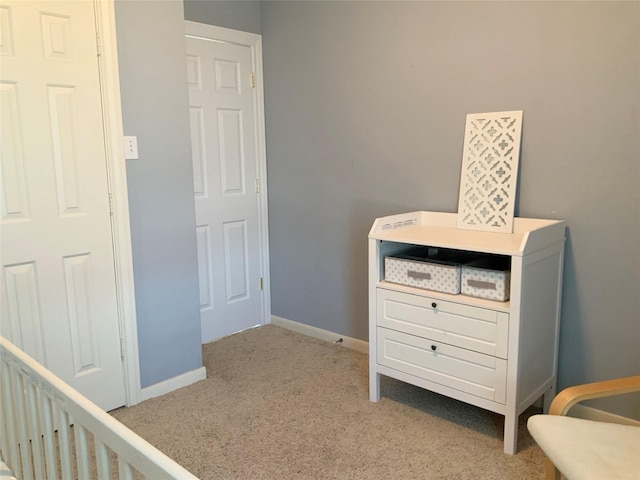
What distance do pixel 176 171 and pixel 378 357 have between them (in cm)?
132

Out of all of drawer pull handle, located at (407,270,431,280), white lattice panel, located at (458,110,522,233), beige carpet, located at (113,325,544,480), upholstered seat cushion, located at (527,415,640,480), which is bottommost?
beige carpet, located at (113,325,544,480)

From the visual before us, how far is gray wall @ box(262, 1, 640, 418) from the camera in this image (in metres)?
2.15

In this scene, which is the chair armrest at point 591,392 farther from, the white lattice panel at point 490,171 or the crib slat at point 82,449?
the crib slat at point 82,449

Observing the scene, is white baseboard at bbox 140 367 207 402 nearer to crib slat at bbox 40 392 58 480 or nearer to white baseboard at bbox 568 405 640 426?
crib slat at bbox 40 392 58 480

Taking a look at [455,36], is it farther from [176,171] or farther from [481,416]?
[481,416]

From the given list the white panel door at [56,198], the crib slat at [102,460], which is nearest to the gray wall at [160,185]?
the white panel door at [56,198]

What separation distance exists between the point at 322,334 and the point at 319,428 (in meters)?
1.11

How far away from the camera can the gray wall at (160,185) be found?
2414mm

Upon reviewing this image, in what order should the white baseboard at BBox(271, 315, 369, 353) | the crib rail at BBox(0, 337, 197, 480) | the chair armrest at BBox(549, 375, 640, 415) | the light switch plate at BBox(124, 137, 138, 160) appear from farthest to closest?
the white baseboard at BBox(271, 315, 369, 353)
the light switch plate at BBox(124, 137, 138, 160)
the chair armrest at BBox(549, 375, 640, 415)
the crib rail at BBox(0, 337, 197, 480)

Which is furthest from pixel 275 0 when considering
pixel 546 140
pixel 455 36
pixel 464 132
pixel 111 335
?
pixel 111 335

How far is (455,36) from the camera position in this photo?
2533 millimetres

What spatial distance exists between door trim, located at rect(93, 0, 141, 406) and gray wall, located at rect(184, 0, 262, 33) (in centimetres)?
85

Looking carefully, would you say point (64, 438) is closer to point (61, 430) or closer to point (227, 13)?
point (61, 430)

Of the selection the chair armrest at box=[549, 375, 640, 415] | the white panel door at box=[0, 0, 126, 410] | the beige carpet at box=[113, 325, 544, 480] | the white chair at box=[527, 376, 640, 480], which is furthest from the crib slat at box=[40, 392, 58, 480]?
the chair armrest at box=[549, 375, 640, 415]
